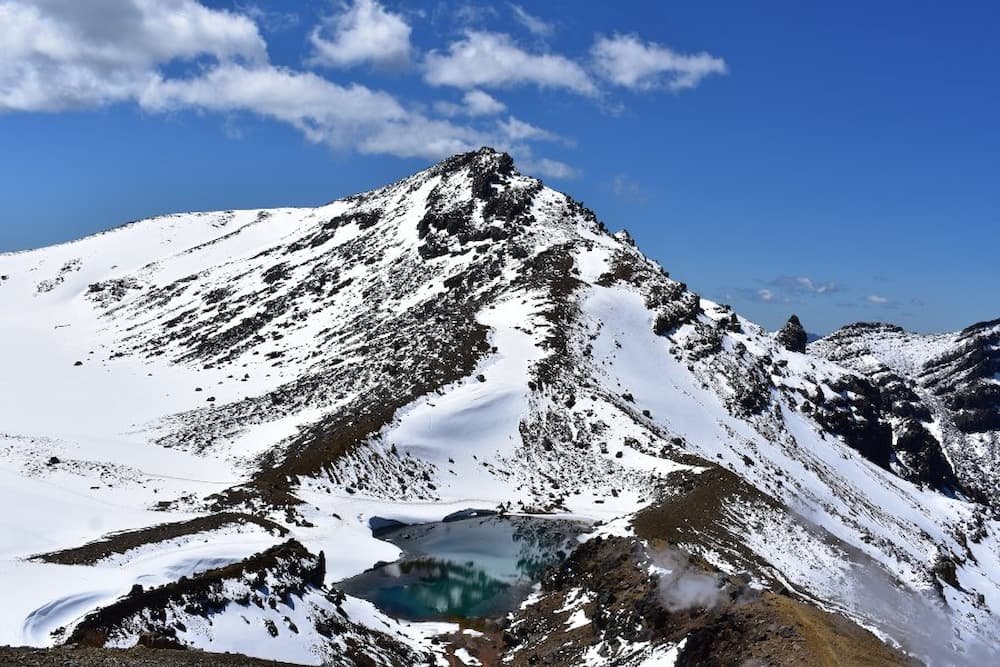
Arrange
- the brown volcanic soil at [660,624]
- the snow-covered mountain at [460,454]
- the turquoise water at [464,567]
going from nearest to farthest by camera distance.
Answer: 1. the brown volcanic soil at [660,624]
2. the snow-covered mountain at [460,454]
3. the turquoise water at [464,567]

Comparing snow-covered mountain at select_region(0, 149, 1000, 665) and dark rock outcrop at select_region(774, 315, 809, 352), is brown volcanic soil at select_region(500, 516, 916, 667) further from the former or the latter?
dark rock outcrop at select_region(774, 315, 809, 352)

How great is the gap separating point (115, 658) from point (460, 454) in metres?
46.5

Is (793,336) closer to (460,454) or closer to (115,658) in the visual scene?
(460,454)

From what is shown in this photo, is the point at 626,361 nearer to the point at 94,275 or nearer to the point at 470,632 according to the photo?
the point at 470,632

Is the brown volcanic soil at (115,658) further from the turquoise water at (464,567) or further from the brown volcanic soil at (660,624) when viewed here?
the turquoise water at (464,567)

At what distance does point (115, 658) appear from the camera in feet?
73.6

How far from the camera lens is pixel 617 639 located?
108 ft

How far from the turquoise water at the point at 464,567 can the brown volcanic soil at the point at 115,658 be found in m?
17.6

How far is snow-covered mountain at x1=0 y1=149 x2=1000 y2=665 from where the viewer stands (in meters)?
32.1

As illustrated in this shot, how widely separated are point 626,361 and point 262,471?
43429 millimetres

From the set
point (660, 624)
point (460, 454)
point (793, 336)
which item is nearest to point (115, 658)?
point (660, 624)

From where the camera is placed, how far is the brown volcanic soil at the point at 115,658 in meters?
20.8

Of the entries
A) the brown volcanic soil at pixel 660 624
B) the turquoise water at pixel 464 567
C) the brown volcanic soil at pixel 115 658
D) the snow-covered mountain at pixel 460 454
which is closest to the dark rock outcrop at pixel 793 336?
the snow-covered mountain at pixel 460 454

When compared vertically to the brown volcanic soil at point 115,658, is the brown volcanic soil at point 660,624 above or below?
below
